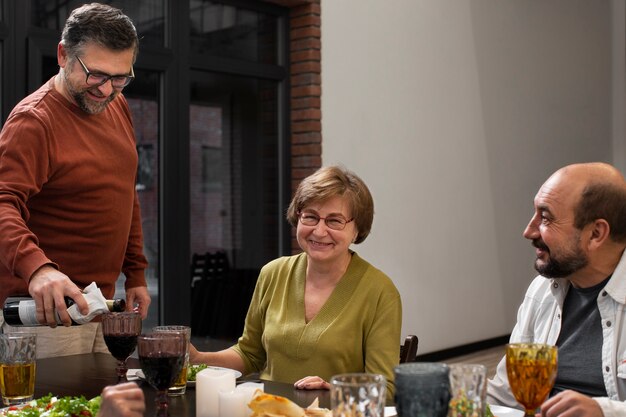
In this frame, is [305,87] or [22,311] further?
[305,87]

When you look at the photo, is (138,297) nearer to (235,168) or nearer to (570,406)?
(570,406)

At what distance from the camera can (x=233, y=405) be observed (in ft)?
5.46

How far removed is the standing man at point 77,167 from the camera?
2545 mm

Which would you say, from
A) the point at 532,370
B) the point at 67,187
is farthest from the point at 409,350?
the point at 67,187

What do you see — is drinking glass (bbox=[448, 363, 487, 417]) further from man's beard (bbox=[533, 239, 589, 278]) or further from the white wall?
the white wall

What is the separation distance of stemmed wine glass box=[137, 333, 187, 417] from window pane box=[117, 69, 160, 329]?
3262 millimetres

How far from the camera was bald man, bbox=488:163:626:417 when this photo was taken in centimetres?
211

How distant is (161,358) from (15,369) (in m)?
0.48

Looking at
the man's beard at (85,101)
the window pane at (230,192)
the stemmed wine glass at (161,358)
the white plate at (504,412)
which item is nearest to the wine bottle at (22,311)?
the stemmed wine glass at (161,358)

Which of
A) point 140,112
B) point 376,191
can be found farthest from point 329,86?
point 140,112

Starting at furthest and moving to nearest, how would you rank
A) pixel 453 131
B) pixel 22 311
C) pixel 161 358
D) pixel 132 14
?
pixel 453 131 → pixel 132 14 → pixel 22 311 → pixel 161 358

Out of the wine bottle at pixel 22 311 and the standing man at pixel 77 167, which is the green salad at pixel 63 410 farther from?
the standing man at pixel 77 167

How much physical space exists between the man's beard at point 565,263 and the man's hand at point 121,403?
1180 mm

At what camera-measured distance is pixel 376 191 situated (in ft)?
20.1
